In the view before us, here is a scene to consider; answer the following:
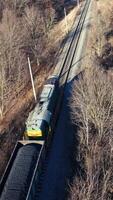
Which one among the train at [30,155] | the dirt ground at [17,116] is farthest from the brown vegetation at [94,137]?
the dirt ground at [17,116]

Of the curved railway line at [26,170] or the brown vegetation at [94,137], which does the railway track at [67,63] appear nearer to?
the curved railway line at [26,170]

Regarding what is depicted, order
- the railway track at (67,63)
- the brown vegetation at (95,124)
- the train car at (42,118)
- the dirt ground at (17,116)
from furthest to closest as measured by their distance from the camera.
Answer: the dirt ground at (17,116)
the train car at (42,118)
the railway track at (67,63)
the brown vegetation at (95,124)

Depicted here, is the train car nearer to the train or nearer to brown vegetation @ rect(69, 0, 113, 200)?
the train

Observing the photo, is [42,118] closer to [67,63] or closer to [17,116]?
[17,116]

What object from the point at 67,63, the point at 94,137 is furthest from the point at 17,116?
the point at 67,63

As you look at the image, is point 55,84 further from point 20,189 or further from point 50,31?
point 50,31

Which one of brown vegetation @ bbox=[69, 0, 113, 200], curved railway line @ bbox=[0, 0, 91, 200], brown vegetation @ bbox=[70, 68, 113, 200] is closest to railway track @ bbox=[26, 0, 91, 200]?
curved railway line @ bbox=[0, 0, 91, 200]

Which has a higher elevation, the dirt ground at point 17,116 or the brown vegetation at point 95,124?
the brown vegetation at point 95,124

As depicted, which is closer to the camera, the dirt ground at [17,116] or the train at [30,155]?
the train at [30,155]
